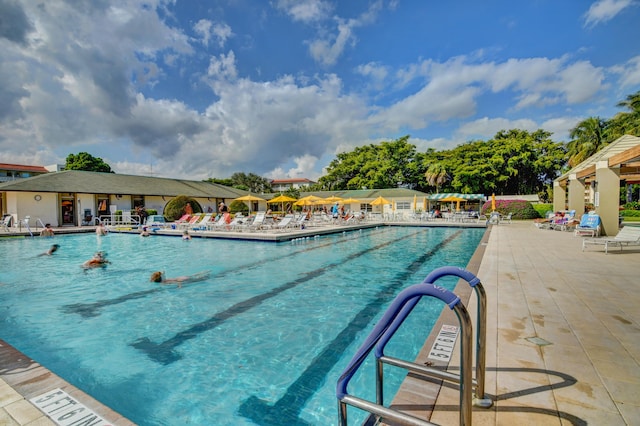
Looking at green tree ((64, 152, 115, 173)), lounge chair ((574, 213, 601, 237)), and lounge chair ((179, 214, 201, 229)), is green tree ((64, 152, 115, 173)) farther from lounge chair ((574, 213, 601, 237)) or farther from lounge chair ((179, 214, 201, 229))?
lounge chair ((574, 213, 601, 237))

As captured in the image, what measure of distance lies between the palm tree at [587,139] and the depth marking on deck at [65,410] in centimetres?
3753

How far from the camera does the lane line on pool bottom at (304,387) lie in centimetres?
276

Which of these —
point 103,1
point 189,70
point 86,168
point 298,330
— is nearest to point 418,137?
point 189,70

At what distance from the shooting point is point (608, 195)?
33.3 ft

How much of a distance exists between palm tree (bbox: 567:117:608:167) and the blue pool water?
2930 centimetres

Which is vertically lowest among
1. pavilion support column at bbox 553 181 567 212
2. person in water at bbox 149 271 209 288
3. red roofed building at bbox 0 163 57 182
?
person in water at bbox 149 271 209 288

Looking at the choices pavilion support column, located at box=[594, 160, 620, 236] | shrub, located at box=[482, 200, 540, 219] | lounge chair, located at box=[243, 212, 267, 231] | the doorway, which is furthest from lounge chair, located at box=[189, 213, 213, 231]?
shrub, located at box=[482, 200, 540, 219]

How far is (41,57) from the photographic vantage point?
12125 mm

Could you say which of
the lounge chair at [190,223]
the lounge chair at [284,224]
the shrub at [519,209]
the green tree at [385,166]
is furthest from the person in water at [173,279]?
the green tree at [385,166]

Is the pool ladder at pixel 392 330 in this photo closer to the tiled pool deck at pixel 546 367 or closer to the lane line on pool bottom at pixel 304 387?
the tiled pool deck at pixel 546 367

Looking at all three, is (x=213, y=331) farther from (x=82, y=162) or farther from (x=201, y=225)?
(x=82, y=162)

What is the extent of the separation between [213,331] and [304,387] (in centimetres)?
193

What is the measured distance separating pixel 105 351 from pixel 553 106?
39.4 m

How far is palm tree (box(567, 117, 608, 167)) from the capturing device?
2842 centimetres
